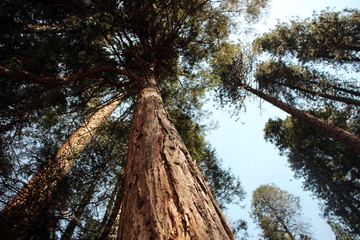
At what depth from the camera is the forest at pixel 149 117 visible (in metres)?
1.18

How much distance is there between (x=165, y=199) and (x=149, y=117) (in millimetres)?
1116

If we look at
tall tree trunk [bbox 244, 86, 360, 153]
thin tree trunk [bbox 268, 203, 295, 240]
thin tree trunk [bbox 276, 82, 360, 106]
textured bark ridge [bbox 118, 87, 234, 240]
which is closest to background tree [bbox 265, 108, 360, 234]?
thin tree trunk [bbox 276, 82, 360, 106]

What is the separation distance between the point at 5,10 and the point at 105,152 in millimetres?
3481

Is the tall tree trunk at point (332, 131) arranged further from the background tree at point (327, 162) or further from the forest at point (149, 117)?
the background tree at point (327, 162)

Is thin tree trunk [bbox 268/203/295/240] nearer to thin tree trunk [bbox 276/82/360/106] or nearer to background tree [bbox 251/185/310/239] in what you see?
background tree [bbox 251/185/310/239]

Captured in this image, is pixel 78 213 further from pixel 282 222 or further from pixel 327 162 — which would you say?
pixel 327 162

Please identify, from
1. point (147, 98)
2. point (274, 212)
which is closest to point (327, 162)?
point (274, 212)

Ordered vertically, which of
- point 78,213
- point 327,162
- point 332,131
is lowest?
point 78,213

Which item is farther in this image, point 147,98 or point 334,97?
point 334,97

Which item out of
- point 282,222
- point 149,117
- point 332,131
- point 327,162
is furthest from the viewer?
point 327,162

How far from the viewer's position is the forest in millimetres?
1177

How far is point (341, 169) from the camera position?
1312 centimetres

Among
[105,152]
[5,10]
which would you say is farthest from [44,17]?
[105,152]

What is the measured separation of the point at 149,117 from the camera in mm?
1844
